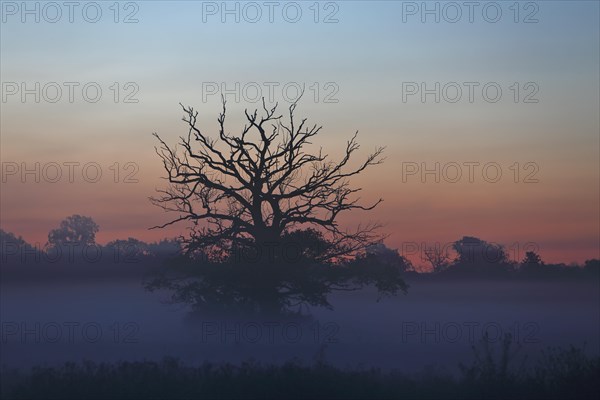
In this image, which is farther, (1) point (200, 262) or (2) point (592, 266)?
(2) point (592, 266)

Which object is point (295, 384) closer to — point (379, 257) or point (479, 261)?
point (379, 257)

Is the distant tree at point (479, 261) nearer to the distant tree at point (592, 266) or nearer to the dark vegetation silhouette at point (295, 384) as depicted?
the distant tree at point (592, 266)

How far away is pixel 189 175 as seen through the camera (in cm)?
3894

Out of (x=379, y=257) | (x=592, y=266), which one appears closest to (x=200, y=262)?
(x=379, y=257)

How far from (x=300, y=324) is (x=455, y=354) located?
30.6 feet

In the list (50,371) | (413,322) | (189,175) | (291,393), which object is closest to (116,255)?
(189,175)

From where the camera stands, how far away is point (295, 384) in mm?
19906

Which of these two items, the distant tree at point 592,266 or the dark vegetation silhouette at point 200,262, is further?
the distant tree at point 592,266

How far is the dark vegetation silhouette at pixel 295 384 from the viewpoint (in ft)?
64.2

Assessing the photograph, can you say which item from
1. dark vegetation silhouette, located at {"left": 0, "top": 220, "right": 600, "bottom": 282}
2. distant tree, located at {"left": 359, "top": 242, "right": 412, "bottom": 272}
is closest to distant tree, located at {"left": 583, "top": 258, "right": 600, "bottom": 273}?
dark vegetation silhouette, located at {"left": 0, "top": 220, "right": 600, "bottom": 282}

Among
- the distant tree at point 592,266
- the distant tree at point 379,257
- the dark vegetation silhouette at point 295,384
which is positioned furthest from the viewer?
the distant tree at point 592,266

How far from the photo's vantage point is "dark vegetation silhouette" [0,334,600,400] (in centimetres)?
1958

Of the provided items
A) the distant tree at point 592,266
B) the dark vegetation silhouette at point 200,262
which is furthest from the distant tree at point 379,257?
the distant tree at point 592,266

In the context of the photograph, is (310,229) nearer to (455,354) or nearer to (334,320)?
(334,320)
